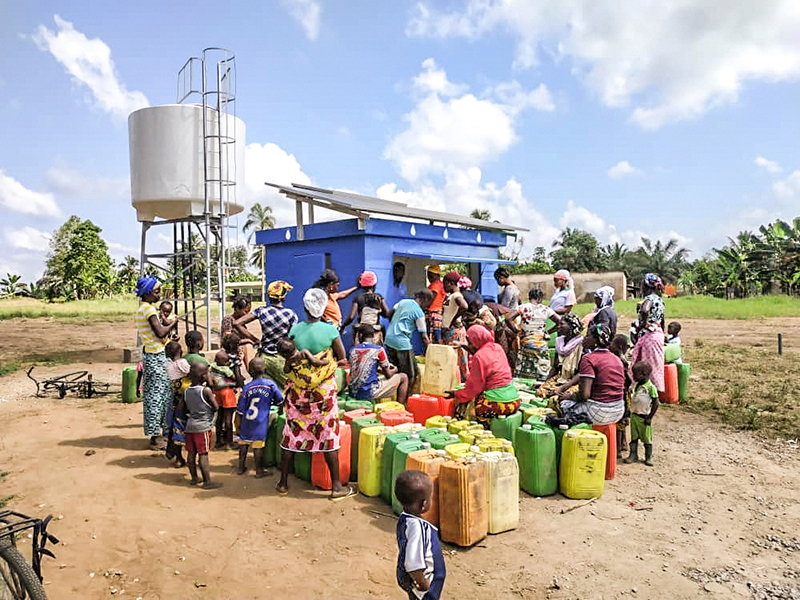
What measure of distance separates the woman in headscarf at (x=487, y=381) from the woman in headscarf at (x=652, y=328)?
2.94m

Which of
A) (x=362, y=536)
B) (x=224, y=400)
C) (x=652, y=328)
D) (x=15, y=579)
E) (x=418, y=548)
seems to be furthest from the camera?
(x=652, y=328)

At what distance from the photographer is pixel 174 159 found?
1212 centimetres

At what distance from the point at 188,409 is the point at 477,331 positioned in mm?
2962

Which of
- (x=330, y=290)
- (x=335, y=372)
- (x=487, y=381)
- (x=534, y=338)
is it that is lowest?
(x=487, y=381)

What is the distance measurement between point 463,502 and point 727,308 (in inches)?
1196

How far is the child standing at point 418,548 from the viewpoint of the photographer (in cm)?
280

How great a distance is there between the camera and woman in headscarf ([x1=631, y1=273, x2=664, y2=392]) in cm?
794

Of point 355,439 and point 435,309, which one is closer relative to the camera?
point 355,439

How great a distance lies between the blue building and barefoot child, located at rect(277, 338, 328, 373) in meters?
5.33

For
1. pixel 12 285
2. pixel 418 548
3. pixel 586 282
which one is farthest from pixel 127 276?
pixel 418 548

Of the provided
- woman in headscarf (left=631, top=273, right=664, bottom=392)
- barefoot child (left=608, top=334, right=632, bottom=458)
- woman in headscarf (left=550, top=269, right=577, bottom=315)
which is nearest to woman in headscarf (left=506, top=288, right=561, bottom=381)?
woman in headscarf (left=550, top=269, right=577, bottom=315)

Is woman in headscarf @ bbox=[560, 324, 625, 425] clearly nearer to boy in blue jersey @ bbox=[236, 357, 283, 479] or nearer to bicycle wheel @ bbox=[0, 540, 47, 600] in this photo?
boy in blue jersey @ bbox=[236, 357, 283, 479]

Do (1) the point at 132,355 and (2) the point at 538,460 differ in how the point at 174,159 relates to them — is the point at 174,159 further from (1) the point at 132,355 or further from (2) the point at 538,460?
(2) the point at 538,460

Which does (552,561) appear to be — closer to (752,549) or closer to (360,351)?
(752,549)
